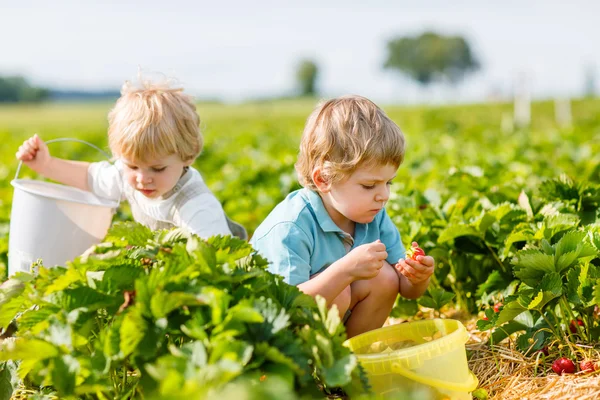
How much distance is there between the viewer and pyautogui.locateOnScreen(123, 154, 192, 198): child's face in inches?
126

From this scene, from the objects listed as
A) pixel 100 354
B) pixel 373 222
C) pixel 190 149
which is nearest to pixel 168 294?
pixel 100 354

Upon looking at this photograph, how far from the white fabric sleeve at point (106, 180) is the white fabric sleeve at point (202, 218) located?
46cm

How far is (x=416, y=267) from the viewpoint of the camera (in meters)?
2.65

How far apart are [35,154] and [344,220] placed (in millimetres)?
1784

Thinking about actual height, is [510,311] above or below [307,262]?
below

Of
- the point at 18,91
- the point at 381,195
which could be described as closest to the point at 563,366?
the point at 381,195

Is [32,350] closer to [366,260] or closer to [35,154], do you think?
[366,260]

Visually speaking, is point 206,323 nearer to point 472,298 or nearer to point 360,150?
point 360,150

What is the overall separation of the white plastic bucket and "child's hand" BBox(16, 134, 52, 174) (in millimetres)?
233

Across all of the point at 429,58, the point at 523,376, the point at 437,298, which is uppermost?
the point at 437,298

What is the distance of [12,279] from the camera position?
2.14 meters

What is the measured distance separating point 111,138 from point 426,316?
1.89 meters

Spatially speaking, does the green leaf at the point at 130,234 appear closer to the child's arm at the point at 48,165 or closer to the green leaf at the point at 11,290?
the green leaf at the point at 11,290

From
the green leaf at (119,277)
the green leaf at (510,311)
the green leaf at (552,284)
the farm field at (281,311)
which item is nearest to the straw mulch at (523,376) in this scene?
the farm field at (281,311)
